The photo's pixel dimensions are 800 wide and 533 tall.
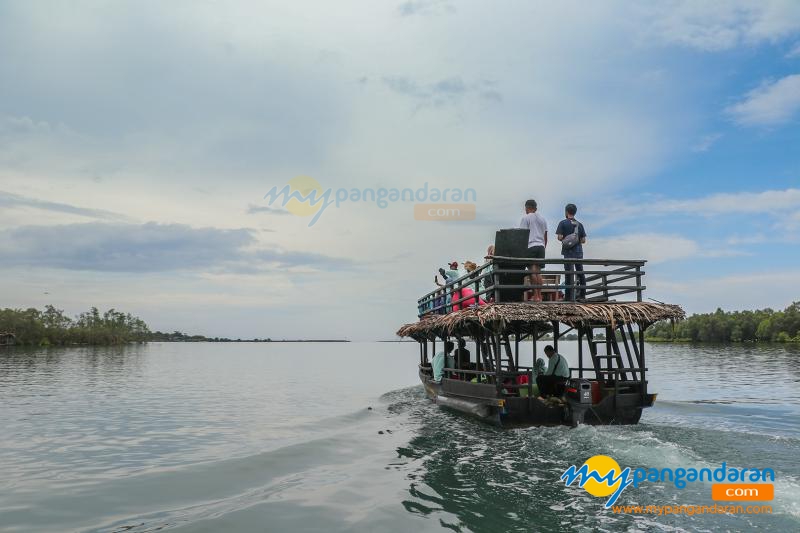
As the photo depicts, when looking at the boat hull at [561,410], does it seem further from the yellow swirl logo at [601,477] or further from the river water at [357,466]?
the yellow swirl logo at [601,477]

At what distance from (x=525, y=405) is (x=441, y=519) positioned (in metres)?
6.01

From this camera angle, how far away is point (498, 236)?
14.0m

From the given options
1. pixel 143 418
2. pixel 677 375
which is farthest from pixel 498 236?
pixel 677 375

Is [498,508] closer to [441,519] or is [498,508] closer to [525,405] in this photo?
[441,519]

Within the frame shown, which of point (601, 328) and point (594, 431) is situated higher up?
point (601, 328)

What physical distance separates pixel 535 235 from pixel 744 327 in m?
128

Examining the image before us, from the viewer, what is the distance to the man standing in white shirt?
14.4m

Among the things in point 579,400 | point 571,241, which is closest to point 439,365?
point 579,400

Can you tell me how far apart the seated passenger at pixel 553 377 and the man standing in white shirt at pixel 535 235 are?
1877 mm

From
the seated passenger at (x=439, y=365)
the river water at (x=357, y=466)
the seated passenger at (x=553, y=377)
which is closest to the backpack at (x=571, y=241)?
the seated passenger at (x=553, y=377)

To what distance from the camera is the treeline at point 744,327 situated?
10831cm

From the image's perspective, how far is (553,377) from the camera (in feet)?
47.7

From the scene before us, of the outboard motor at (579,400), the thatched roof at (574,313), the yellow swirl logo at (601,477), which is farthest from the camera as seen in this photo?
the outboard motor at (579,400)

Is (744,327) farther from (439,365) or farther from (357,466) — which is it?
(357,466)
